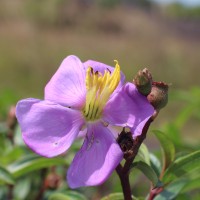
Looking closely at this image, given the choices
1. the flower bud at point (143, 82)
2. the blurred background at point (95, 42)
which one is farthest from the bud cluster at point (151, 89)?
the blurred background at point (95, 42)

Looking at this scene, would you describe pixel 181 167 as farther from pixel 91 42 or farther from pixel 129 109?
pixel 91 42

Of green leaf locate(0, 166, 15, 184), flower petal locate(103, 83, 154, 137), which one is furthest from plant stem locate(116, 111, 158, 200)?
green leaf locate(0, 166, 15, 184)

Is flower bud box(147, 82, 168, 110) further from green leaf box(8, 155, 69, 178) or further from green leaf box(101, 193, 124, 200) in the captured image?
green leaf box(8, 155, 69, 178)

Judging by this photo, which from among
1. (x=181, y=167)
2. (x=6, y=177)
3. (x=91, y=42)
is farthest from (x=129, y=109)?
(x=91, y=42)

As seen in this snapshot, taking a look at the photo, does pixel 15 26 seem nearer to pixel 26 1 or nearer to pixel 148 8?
pixel 26 1

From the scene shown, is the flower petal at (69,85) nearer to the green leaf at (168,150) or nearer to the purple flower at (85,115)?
the purple flower at (85,115)
